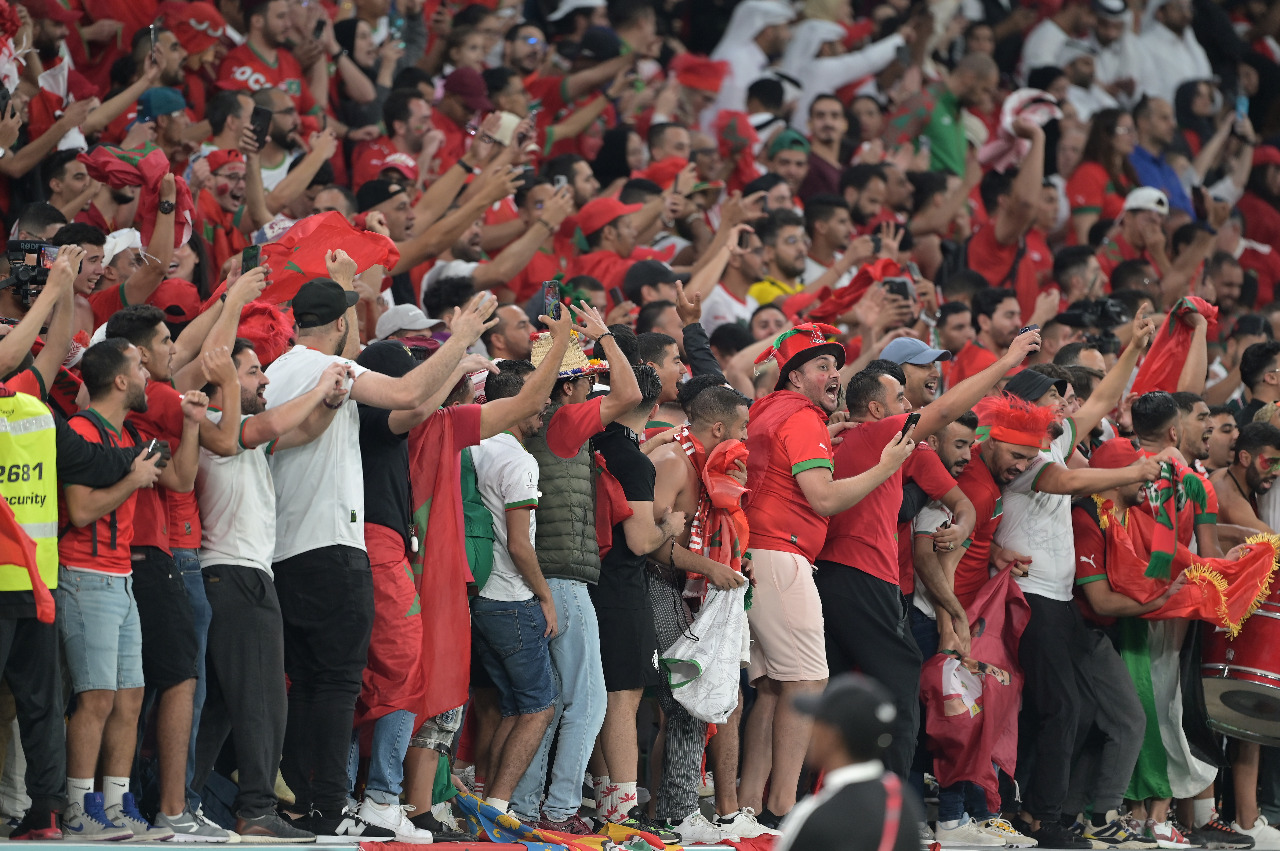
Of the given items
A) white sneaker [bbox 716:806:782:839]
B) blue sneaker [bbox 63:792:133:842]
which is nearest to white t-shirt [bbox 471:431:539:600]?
white sneaker [bbox 716:806:782:839]

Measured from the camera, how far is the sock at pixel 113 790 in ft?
19.3

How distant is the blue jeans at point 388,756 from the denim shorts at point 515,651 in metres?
0.50

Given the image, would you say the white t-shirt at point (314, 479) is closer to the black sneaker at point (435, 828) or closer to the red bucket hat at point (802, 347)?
the black sneaker at point (435, 828)

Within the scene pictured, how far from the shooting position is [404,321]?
802 centimetres

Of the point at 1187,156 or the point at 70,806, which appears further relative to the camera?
the point at 1187,156

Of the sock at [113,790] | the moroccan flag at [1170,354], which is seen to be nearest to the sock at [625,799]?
the sock at [113,790]

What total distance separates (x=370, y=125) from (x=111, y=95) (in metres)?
1.82

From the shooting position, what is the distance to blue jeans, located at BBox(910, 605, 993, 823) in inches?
321

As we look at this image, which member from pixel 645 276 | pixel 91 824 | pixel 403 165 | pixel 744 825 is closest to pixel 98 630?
pixel 91 824

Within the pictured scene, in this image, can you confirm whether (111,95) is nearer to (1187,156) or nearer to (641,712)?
(641,712)

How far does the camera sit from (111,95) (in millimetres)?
10031

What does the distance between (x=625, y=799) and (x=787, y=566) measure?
1259 millimetres

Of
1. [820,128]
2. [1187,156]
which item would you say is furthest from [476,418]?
[1187,156]

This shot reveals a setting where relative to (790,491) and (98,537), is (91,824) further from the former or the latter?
(790,491)
